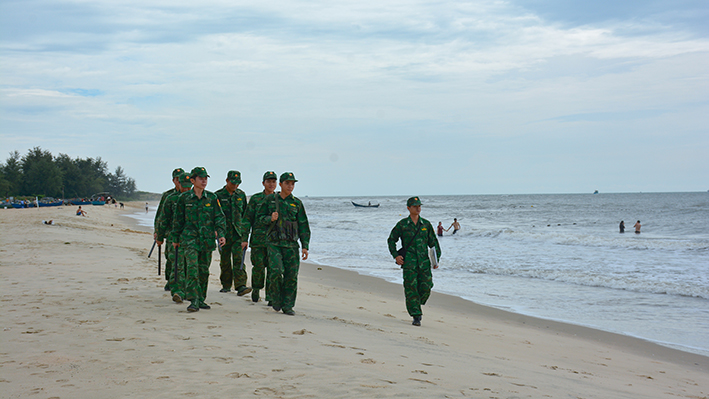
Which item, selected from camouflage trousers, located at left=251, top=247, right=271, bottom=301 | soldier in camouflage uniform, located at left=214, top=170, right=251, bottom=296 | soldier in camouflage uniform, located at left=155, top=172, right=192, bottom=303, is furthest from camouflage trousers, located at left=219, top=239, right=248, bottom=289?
soldier in camouflage uniform, located at left=155, top=172, right=192, bottom=303

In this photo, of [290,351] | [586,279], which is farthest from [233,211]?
[586,279]

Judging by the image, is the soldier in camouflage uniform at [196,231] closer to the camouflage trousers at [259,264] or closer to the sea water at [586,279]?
the camouflage trousers at [259,264]

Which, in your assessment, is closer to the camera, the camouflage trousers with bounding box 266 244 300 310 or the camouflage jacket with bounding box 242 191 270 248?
the camouflage trousers with bounding box 266 244 300 310

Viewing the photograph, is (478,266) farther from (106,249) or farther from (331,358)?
(331,358)

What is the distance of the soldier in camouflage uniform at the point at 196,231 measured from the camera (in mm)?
6645

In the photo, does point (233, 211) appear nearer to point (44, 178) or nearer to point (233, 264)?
point (233, 264)

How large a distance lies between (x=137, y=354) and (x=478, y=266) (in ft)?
46.6

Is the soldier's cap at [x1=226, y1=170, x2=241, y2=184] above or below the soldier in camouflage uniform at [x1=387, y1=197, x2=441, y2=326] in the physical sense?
above

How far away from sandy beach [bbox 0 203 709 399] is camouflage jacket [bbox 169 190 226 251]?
3.09ft

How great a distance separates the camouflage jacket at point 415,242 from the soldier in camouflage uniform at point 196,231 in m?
2.57

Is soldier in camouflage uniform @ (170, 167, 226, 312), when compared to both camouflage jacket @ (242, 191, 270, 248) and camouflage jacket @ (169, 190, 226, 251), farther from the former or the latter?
camouflage jacket @ (242, 191, 270, 248)

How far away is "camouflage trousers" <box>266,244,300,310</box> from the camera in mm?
6969

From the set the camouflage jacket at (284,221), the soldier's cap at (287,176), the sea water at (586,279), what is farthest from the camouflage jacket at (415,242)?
the sea water at (586,279)

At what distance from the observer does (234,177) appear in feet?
28.1
